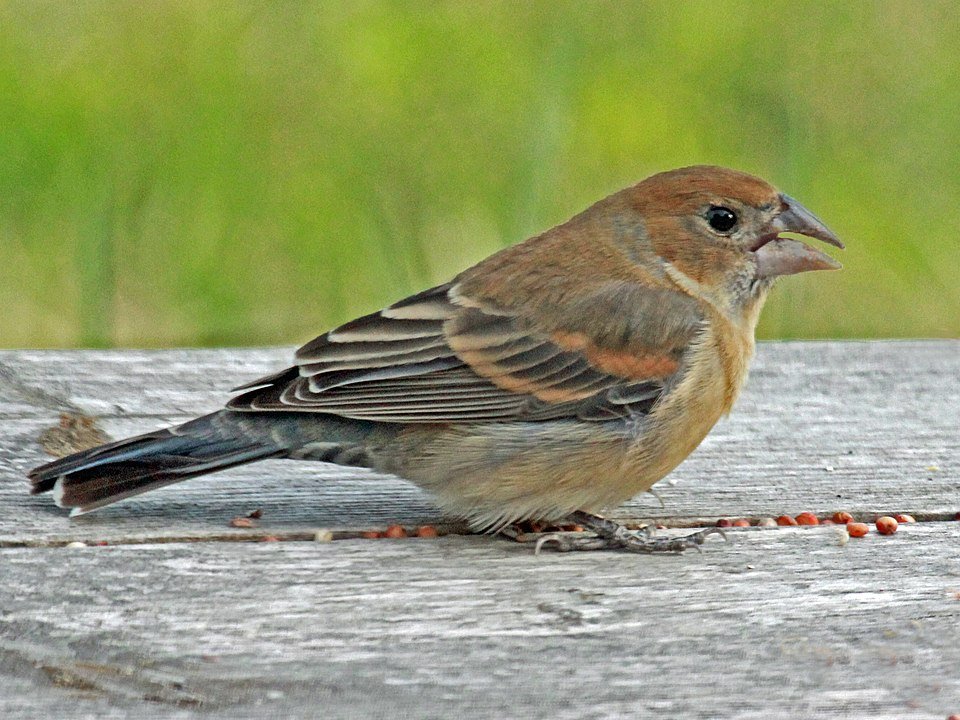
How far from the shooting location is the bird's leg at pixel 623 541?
3.31 meters

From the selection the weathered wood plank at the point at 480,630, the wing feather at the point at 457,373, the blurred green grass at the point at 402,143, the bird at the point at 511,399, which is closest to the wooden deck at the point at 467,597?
the weathered wood plank at the point at 480,630

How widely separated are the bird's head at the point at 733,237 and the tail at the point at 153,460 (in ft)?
4.08

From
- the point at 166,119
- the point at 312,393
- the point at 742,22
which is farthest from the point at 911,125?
the point at 312,393

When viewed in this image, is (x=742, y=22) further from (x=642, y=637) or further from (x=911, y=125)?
(x=642, y=637)

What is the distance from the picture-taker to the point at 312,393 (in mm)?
3588

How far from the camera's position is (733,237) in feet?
13.6

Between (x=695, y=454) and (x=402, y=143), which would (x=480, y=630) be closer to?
(x=695, y=454)

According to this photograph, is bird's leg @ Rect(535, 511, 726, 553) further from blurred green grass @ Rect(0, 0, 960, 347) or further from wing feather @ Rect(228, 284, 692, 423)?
blurred green grass @ Rect(0, 0, 960, 347)

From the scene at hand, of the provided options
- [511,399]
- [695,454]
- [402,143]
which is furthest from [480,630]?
[402,143]

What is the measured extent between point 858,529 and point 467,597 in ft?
3.22

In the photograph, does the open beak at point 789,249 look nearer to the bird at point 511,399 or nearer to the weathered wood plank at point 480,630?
the bird at point 511,399

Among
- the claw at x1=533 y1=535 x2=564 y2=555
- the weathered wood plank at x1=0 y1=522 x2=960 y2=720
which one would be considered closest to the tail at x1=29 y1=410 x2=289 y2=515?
the weathered wood plank at x1=0 y1=522 x2=960 y2=720

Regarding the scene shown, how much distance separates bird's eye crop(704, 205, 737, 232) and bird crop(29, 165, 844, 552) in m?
0.14

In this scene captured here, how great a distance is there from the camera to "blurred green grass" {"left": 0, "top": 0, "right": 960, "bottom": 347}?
21.0ft
